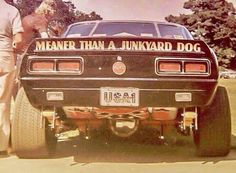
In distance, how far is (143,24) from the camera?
311 cm

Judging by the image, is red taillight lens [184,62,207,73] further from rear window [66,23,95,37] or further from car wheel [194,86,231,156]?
rear window [66,23,95,37]

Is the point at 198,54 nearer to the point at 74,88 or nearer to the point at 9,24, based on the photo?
the point at 74,88

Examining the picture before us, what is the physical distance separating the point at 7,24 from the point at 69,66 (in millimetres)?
666

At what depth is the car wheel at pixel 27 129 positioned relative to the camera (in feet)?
9.52

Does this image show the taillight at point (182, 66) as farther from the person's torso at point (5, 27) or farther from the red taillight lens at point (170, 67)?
the person's torso at point (5, 27)

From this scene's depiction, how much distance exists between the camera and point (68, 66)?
2682 mm

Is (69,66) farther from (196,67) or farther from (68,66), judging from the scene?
(196,67)

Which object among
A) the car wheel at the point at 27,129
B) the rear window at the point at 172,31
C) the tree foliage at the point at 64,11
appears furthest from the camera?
the rear window at the point at 172,31

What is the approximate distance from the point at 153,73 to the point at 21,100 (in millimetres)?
748

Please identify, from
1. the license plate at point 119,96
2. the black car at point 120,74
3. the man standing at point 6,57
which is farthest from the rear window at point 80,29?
the license plate at point 119,96

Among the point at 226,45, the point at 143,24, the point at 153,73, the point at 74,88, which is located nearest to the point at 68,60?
the point at 74,88

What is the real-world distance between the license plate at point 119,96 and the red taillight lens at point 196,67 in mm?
266

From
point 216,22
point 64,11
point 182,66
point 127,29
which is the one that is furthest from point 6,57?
point 216,22

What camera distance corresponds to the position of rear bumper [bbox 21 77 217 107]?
2.64 metres
